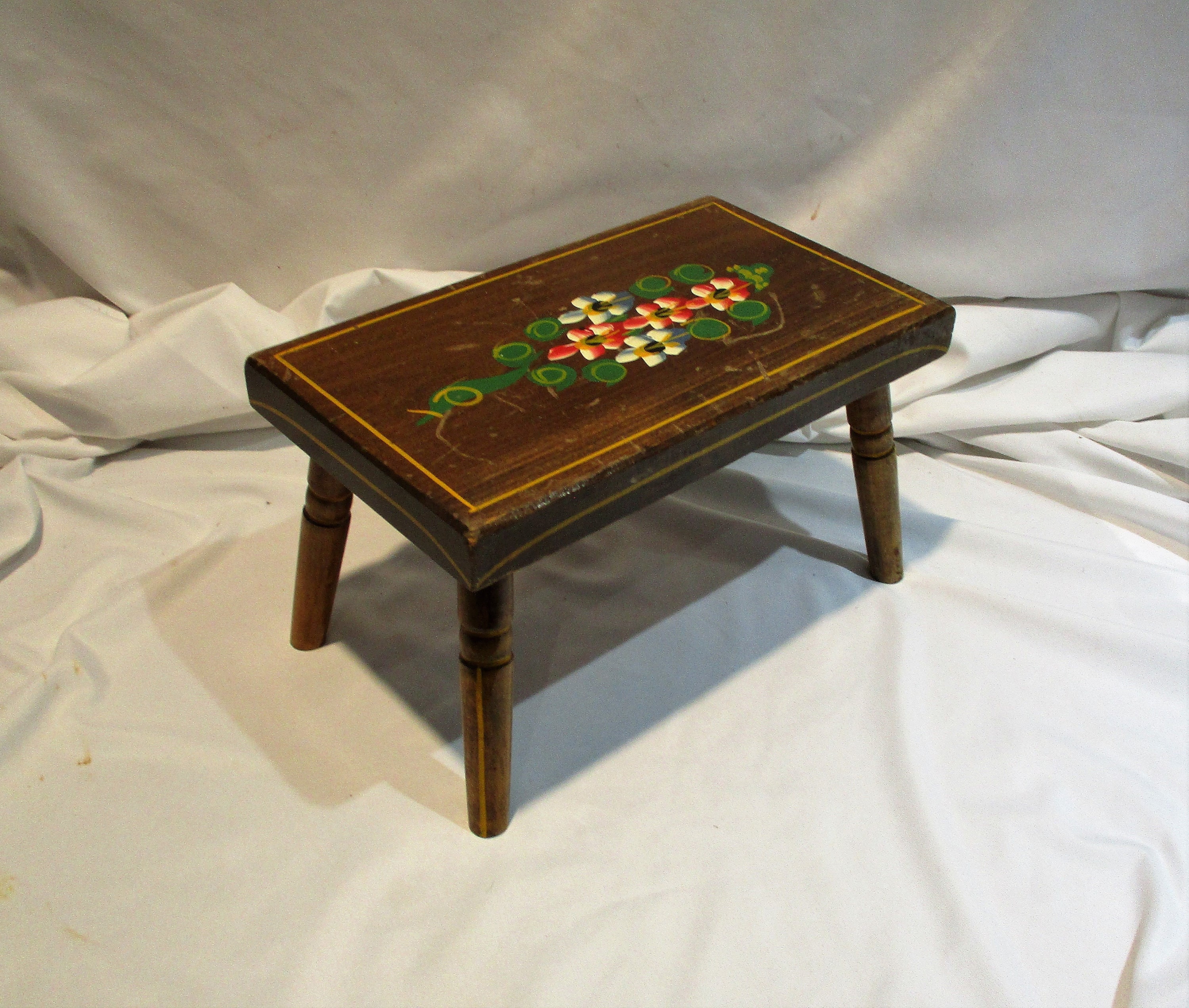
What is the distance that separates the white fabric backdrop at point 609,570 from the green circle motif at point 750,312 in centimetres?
40

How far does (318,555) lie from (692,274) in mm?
529

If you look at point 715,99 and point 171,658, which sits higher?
point 715,99

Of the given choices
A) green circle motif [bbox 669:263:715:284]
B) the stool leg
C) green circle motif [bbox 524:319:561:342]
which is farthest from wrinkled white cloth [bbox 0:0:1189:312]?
the stool leg

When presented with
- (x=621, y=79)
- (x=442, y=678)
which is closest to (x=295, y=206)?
(x=621, y=79)

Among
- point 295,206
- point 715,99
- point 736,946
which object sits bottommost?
point 736,946

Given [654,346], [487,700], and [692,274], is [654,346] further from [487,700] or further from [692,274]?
[487,700]

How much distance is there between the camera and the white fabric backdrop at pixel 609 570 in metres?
→ 1.18

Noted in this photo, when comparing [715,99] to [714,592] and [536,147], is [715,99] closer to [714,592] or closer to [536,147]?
[536,147]

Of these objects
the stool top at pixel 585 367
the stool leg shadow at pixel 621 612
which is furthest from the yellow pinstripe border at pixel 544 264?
the stool leg shadow at pixel 621 612

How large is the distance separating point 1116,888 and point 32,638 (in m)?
1.22

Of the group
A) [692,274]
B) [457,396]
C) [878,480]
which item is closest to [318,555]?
[457,396]

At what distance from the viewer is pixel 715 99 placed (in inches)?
68.0

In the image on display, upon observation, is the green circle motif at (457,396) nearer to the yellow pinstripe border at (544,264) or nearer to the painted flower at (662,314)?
the yellow pinstripe border at (544,264)

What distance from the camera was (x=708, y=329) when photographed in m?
1.28
